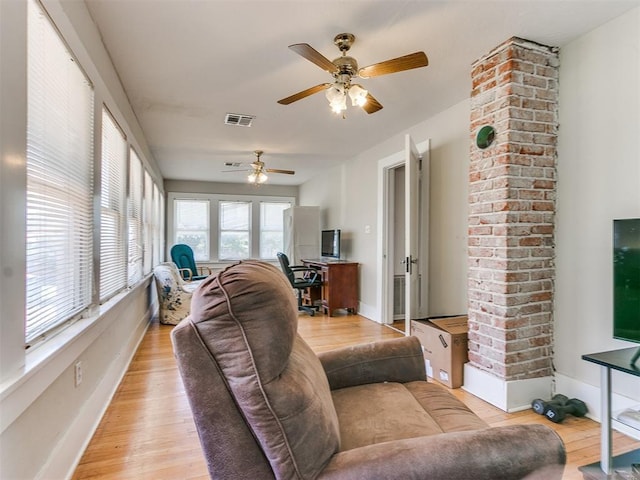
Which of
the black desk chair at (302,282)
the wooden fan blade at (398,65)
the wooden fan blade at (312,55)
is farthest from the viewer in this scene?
the black desk chair at (302,282)

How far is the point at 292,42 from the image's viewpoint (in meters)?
2.29

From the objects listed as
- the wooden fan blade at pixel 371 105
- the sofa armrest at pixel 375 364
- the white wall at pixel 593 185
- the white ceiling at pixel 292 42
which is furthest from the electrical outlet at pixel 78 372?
the white wall at pixel 593 185

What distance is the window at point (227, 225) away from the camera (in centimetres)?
769

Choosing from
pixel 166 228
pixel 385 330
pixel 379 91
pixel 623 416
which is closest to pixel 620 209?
pixel 623 416

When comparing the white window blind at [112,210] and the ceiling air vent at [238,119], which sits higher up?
the ceiling air vent at [238,119]

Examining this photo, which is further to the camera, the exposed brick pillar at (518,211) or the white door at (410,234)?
the white door at (410,234)

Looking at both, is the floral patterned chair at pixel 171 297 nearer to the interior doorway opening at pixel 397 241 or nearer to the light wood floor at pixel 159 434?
the light wood floor at pixel 159 434

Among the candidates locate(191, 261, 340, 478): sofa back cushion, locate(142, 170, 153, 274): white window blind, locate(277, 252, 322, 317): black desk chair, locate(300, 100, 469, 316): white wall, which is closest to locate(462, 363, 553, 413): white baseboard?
locate(300, 100, 469, 316): white wall

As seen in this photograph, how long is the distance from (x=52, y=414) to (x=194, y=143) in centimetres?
388

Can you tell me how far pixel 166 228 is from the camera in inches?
295

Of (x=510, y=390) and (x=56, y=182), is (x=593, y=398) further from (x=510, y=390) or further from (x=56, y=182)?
(x=56, y=182)

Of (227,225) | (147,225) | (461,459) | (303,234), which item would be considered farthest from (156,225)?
(461,459)

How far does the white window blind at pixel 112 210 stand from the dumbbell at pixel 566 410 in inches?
119

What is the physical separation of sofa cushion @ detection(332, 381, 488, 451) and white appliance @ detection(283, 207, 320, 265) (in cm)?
486
